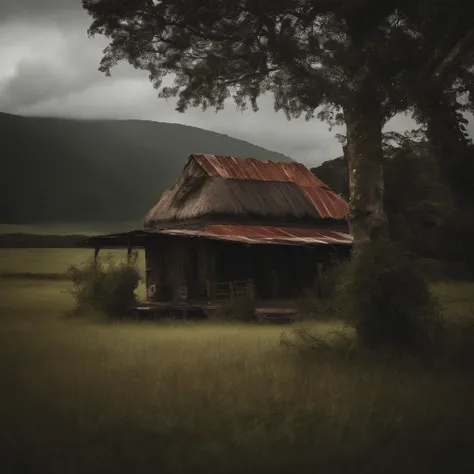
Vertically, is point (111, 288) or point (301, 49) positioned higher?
point (301, 49)

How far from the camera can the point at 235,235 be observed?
21.3 metres

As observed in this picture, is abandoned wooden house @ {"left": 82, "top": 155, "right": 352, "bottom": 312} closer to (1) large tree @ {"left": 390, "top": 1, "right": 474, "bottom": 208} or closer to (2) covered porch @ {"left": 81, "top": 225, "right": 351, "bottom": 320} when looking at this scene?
(2) covered porch @ {"left": 81, "top": 225, "right": 351, "bottom": 320}

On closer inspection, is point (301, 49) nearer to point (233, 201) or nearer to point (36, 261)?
point (233, 201)

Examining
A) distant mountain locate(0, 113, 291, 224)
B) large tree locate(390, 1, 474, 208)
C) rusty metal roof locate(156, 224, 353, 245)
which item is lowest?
rusty metal roof locate(156, 224, 353, 245)

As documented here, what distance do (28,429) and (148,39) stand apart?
11.3 metres

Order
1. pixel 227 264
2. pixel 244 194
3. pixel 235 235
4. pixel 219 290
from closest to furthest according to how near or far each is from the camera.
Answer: pixel 235 235
pixel 219 290
pixel 227 264
pixel 244 194

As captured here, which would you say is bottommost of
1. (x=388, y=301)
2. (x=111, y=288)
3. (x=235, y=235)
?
(x=111, y=288)

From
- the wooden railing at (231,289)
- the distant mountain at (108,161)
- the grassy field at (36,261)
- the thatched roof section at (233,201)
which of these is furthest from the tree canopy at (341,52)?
the distant mountain at (108,161)

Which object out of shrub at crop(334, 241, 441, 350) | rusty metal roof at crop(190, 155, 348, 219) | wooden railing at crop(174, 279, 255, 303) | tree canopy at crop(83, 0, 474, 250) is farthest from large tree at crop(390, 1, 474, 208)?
rusty metal roof at crop(190, 155, 348, 219)

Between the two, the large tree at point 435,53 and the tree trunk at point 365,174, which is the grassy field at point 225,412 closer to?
the tree trunk at point 365,174

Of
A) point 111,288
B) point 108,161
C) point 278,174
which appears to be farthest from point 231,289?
point 108,161

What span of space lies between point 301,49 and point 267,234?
397 inches

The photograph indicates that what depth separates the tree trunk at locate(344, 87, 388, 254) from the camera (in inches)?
498

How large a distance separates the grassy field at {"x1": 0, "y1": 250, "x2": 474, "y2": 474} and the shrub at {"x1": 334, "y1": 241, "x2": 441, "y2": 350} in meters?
0.72
